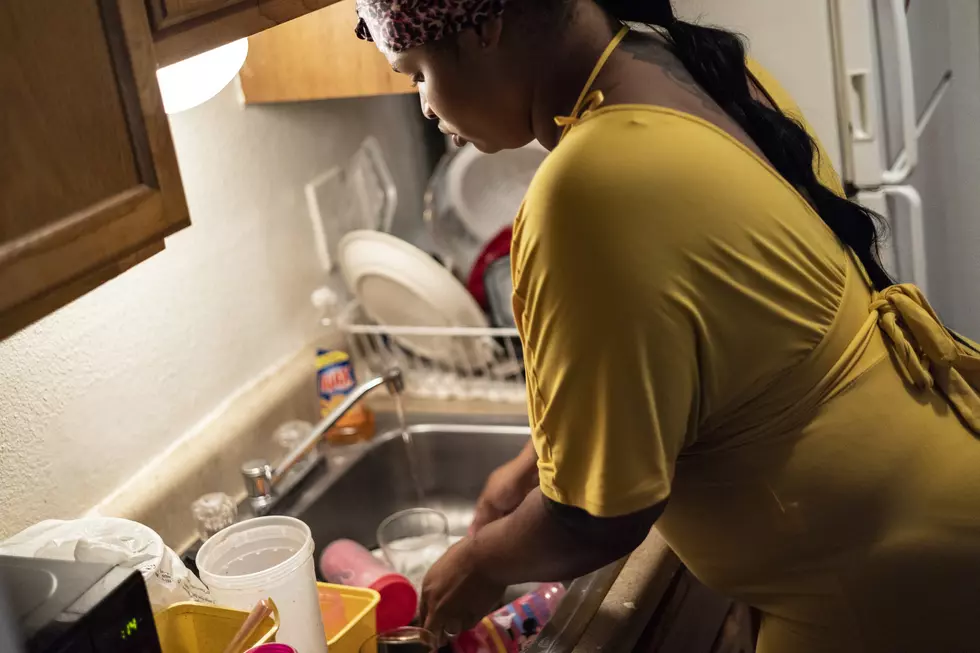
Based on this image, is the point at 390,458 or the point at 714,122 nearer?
the point at 714,122

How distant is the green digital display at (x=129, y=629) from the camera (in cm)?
77

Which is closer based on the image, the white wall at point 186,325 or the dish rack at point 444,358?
the white wall at point 186,325

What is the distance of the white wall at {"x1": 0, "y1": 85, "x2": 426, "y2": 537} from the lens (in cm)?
116

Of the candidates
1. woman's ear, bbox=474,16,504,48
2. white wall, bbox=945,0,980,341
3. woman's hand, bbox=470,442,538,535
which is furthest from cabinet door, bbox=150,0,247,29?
white wall, bbox=945,0,980,341

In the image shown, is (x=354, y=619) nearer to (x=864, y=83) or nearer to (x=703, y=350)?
→ (x=703, y=350)

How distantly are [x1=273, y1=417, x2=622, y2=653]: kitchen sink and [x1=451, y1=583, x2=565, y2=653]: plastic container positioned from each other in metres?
0.38

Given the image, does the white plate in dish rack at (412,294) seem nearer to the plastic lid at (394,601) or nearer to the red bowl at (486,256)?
the red bowl at (486,256)

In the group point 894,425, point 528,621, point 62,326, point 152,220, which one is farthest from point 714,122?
point 62,326

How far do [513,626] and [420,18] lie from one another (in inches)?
28.6

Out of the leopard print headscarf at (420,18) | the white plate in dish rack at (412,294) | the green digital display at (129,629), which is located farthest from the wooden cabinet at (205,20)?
the white plate in dish rack at (412,294)

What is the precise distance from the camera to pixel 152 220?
0.77m

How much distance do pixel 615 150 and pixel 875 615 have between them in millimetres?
524

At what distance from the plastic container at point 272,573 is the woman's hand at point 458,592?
0.13 m

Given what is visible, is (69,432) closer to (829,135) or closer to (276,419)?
(276,419)
